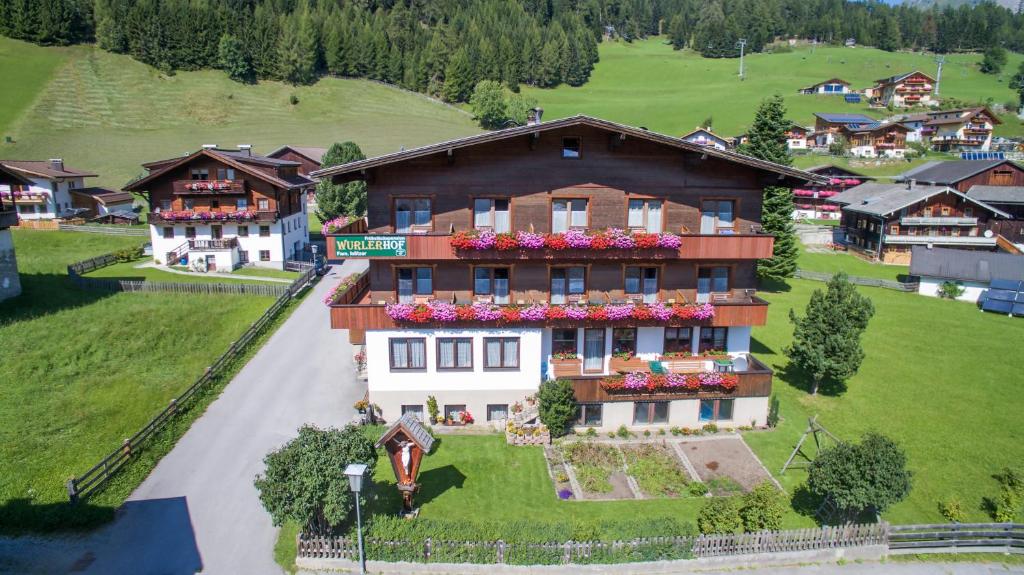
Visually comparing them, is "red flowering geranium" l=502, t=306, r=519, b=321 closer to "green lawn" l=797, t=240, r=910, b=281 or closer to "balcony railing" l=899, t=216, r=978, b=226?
"green lawn" l=797, t=240, r=910, b=281

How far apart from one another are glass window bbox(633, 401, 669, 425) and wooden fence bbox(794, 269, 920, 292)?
31.8 meters

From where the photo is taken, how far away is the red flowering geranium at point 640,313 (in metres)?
22.8

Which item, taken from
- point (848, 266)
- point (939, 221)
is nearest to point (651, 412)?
point (848, 266)

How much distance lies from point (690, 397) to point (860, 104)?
149 metres

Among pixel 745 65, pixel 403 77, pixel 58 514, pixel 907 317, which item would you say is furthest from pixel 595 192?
pixel 745 65

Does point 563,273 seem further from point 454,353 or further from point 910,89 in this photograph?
point 910,89

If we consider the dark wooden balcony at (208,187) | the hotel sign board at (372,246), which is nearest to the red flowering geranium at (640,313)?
the hotel sign board at (372,246)

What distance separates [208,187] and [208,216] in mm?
2224

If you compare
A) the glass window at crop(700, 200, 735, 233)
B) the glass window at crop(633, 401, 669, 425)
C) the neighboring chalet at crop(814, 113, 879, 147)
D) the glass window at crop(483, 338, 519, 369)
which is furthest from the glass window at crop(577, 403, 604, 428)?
the neighboring chalet at crop(814, 113, 879, 147)

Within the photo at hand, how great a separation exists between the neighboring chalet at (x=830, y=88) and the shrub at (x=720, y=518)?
528 ft

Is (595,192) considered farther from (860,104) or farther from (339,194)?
(860,104)

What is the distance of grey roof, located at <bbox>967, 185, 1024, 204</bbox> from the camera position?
2308 inches

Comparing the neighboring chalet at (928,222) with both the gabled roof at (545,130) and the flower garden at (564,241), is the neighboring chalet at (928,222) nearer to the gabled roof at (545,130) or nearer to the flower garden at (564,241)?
the gabled roof at (545,130)

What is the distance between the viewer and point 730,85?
524 feet
